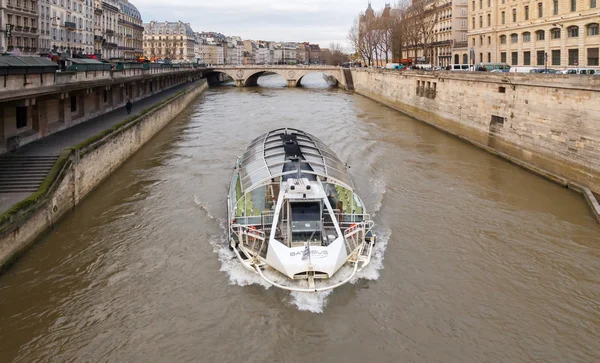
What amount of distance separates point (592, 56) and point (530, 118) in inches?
559

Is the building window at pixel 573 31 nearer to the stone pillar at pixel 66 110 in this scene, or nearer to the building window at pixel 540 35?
the building window at pixel 540 35

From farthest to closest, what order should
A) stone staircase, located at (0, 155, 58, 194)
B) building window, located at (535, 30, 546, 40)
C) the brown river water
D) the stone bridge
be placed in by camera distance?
the stone bridge → building window, located at (535, 30, 546, 40) → stone staircase, located at (0, 155, 58, 194) → the brown river water

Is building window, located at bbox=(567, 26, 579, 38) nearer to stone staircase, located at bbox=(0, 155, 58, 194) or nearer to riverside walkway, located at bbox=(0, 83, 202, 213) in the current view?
riverside walkway, located at bbox=(0, 83, 202, 213)

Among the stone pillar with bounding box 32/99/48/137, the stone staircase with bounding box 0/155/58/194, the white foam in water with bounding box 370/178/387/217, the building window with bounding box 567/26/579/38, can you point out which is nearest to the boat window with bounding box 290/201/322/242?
the white foam in water with bounding box 370/178/387/217

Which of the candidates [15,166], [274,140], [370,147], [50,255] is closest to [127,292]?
[50,255]

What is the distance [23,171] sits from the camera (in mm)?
15555

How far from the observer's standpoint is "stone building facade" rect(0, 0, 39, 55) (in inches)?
1492

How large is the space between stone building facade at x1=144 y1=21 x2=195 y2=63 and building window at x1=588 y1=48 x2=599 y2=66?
117 metres

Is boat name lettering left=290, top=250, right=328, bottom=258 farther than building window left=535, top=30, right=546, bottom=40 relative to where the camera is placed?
No

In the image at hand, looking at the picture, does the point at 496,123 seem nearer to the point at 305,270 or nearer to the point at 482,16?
the point at 305,270

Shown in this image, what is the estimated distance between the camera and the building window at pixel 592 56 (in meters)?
33.1

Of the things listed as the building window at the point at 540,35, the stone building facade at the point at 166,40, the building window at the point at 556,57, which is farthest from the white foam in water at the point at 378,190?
the stone building facade at the point at 166,40

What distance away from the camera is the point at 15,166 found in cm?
1580

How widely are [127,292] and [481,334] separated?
770cm
